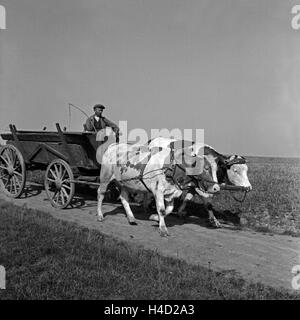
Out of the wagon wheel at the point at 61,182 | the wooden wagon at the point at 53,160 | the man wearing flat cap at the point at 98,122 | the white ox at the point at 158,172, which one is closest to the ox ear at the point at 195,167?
the white ox at the point at 158,172

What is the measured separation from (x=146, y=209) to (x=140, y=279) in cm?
535

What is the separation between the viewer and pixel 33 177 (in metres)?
17.2

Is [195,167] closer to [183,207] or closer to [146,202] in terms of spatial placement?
[183,207]

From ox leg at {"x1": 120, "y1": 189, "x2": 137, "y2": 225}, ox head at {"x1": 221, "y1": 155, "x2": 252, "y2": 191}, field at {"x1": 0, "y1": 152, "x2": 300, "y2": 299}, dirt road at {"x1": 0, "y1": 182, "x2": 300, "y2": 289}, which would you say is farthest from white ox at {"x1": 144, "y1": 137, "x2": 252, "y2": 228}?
field at {"x1": 0, "y1": 152, "x2": 300, "y2": 299}

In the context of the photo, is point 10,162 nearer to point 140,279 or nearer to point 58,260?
point 58,260

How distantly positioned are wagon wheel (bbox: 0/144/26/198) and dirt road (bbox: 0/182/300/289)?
154 centimetres

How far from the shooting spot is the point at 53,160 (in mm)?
10898

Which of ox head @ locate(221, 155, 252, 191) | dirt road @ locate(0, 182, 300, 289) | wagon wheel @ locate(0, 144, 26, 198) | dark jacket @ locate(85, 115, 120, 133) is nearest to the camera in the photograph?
dirt road @ locate(0, 182, 300, 289)

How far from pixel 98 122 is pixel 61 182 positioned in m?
1.93

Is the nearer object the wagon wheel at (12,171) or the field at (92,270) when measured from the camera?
the field at (92,270)

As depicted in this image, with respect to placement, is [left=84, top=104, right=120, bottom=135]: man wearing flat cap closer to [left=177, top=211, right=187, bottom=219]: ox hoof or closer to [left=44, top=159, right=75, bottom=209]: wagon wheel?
[left=44, top=159, right=75, bottom=209]: wagon wheel

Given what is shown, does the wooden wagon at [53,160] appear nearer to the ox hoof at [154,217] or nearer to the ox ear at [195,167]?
the ox hoof at [154,217]

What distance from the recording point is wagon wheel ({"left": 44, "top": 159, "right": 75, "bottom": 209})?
33.4 feet

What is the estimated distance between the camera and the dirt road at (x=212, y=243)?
616 cm
